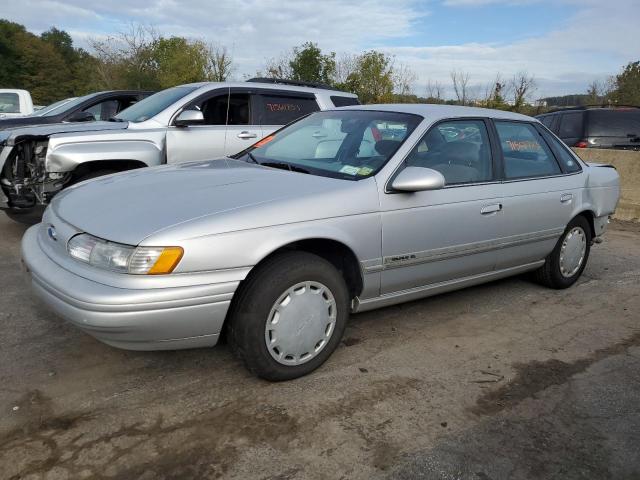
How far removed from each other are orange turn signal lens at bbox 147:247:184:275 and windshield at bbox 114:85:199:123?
155 inches

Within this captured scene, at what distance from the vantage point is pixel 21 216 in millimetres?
5906

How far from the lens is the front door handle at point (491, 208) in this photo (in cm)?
370

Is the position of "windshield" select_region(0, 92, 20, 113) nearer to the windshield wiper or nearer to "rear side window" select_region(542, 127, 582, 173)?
the windshield wiper

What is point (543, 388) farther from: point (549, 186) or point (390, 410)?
point (549, 186)

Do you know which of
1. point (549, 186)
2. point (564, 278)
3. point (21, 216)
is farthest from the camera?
point (21, 216)

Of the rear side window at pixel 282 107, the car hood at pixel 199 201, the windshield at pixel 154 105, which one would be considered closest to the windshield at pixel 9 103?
the windshield at pixel 154 105

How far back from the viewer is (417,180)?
3.12 metres

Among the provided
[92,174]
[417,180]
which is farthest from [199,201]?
[92,174]

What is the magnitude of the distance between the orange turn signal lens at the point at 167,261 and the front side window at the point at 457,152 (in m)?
1.59

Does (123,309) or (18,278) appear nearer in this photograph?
(123,309)

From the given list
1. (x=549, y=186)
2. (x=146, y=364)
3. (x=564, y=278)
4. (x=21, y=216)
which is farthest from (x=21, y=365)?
(x=564, y=278)

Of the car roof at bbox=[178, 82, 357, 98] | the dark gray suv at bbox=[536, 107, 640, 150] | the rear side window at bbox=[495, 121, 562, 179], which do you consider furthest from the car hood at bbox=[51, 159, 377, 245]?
the dark gray suv at bbox=[536, 107, 640, 150]

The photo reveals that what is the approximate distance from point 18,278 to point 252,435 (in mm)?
3083

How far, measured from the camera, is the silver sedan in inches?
98.0
